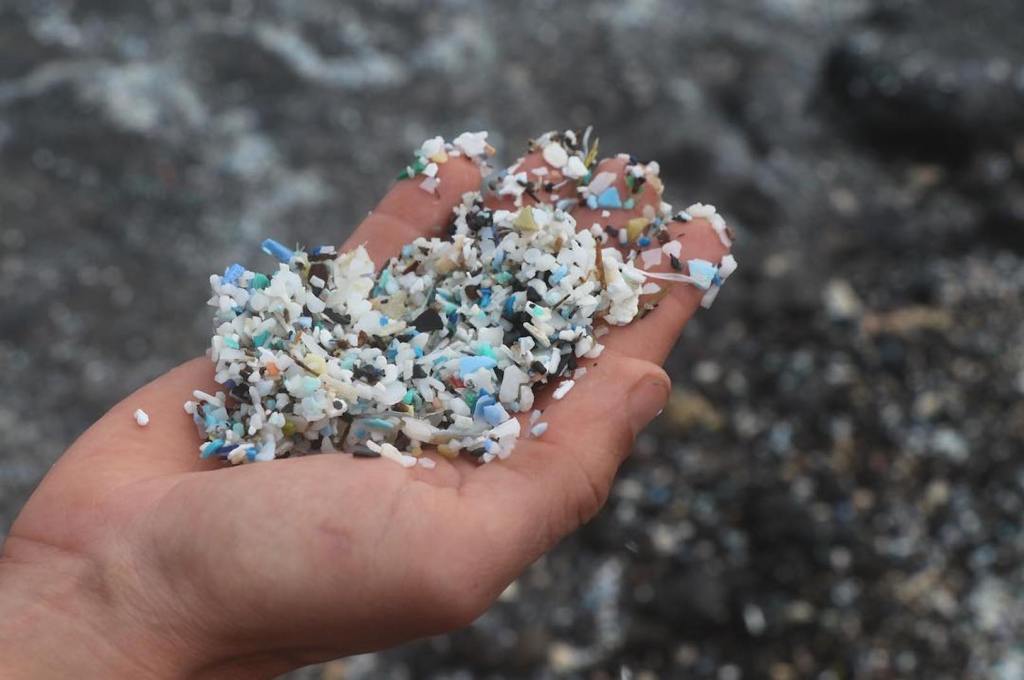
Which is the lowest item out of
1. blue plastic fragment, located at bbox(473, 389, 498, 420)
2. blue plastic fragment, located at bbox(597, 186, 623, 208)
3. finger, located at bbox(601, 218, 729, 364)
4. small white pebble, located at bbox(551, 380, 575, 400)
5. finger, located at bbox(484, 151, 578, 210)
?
blue plastic fragment, located at bbox(473, 389, 498, 420)

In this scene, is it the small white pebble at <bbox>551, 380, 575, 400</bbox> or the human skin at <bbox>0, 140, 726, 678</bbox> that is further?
the small white pebble at <bbox>551, 380, 575, 400</bbox>

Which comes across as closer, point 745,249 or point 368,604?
point 368,604

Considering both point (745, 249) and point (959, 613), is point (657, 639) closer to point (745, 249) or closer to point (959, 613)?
point (959, 613)

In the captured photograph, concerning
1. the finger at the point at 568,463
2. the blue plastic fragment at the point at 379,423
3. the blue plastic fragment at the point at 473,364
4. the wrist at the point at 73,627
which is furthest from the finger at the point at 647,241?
the wrist at the point at 73,627

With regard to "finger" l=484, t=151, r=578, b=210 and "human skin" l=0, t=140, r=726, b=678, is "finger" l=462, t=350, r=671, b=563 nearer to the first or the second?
"human skin" l=0, t=140, r=726, b=678

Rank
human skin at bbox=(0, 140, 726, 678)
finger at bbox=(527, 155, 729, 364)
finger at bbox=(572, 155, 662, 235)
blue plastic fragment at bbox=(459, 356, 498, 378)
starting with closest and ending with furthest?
1. human skin at bbox=(0, 140, 726, 678)
2. blue plastic fragment at bbox=(459, 356, 498, 378)
3. finger at bbox=(527, 155, 729, 364)
4. finger at bbox=(572, 155, 662, 235)

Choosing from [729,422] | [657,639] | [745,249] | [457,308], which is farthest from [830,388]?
[457,308]

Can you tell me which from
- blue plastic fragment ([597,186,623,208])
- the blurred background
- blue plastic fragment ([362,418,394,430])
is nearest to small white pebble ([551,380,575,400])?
blue plastic fragment ([362,418,394,430])

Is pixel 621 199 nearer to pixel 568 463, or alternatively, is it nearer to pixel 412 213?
pixel 412 213

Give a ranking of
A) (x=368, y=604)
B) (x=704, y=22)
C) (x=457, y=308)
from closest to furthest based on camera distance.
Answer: (x=368, y=604)
(x=457, y=308)
(x=704, y=22)
